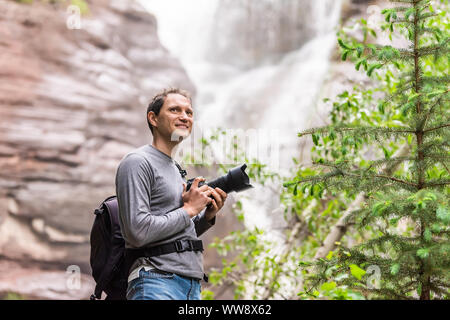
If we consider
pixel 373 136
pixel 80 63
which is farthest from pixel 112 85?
pixel 373 136

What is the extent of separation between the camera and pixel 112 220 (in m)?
1.80

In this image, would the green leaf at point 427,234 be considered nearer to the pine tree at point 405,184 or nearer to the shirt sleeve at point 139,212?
the pine tree at point 405,184

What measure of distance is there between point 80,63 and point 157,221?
711 cm

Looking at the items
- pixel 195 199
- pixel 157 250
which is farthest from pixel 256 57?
pixel 157 250

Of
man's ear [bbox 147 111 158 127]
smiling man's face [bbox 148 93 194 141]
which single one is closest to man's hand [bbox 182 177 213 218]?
smiling man's face [bbox 148 93 194 141]

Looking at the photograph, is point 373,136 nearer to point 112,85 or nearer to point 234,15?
point 112,85

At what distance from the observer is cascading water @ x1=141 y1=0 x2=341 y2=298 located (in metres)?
9.45

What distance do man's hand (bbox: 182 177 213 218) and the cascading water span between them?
20.6 ft

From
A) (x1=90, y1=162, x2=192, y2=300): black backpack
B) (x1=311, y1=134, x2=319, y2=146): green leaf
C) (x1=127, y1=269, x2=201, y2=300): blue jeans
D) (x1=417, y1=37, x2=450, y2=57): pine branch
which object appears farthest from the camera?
(x1=311, y1=134, x2=319, y2=146): green leaf

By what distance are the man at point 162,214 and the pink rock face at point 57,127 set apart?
5436 millimetres

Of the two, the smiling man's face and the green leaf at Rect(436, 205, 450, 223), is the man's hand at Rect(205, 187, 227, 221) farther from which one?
the green leaf at Rect(436, 205, 450, 223)

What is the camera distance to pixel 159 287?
5.16 ft

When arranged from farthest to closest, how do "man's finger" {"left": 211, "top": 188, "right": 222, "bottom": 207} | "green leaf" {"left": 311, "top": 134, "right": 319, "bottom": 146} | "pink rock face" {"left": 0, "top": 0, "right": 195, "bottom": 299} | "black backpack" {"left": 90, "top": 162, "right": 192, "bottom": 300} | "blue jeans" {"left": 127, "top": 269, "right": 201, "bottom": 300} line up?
"pink rock face" {"left": 0, "top": 0, "right": 195, "bottom": 299} < "green leaf" {"left": 311, "top": 134, "right": 319, "bottom": 146} < "man's finger" {"left": 211, "top": 188, "right": 222, "bottom": 207} < "black backpack" {"left": 90, "top": 162, "right": 192, "bottom": 300} < "blue jeans" {"left": 127, "top": 269, "right": 201, "bottom": 300}

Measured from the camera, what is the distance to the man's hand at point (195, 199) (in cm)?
170
